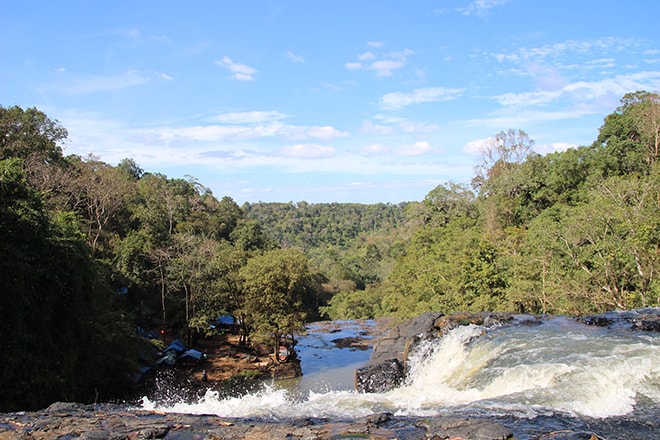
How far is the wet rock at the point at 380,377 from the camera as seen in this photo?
43.7ft

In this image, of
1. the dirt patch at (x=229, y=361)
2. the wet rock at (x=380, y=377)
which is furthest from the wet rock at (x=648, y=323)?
the dirt patch at (x=229, y=361)

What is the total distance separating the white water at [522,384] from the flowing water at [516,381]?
17 mm

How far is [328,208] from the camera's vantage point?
154 metres

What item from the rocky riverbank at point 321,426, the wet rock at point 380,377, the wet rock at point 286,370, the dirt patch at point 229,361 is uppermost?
the rocky riverbank at point 321,426

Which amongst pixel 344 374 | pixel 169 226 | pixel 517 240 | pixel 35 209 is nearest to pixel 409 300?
pixel 344 374

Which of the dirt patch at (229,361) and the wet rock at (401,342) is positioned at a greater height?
the wet rock at (401,342)

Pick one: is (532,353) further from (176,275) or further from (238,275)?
(176,275)

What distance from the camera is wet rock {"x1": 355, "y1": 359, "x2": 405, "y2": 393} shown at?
1333cm

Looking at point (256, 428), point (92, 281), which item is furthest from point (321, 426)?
point (92, 281)

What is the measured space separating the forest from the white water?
6146 millimetres

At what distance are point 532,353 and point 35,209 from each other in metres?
14.4

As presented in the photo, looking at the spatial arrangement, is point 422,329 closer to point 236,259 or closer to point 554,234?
point 554,234

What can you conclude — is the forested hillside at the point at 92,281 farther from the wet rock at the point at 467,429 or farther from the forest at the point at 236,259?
the wet rock at the point at 467,429

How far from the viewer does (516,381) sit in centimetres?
931
